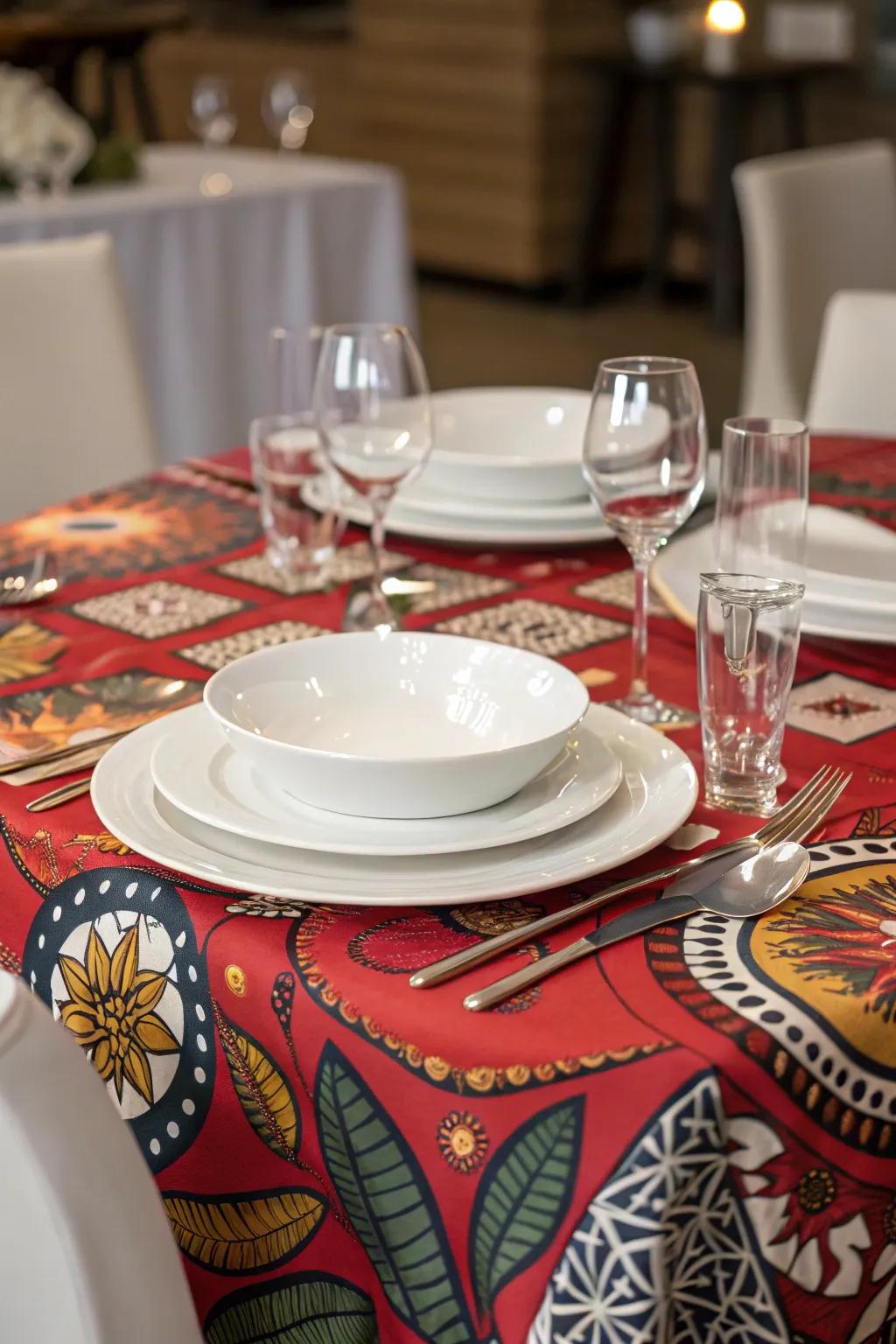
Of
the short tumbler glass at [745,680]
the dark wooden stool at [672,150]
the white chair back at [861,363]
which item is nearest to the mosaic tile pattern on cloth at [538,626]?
the short tumbler glass at [745,680]

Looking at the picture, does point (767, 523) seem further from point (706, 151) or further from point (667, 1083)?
point (706, 151)

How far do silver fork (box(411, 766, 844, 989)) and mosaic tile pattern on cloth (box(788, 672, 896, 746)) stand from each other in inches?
3.6

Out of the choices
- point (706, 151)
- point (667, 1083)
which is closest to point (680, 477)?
point (667, 1083)

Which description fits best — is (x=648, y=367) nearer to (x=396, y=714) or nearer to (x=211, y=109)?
(x=396, y=714)

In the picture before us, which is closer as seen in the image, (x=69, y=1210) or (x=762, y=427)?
(x=69, y=1210)

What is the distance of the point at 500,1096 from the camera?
2.02 feet

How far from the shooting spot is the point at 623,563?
1269 mm

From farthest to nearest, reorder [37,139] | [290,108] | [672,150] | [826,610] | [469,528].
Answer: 1. [672,150]
2. [290,108]
3. [37,139]
4. [469,528]
5. [826,610]

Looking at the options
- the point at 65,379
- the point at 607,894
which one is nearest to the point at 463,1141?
the point at 607,894

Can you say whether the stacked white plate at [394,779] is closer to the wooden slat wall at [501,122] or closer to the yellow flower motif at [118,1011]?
the yellow flower motif at [118,1011]

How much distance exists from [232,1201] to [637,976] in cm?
23

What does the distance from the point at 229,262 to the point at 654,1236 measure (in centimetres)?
276

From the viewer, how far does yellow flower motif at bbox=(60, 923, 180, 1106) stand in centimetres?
77

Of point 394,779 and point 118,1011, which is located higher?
point 394,779
